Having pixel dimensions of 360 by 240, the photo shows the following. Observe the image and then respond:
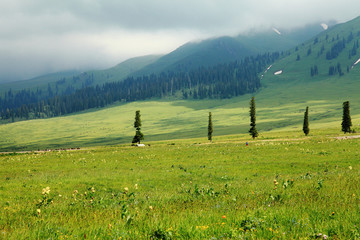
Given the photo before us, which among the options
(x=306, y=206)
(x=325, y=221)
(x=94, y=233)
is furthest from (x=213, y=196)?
(x=94, y=233)

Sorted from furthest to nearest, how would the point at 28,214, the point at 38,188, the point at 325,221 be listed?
the point at 38,188 → the point at 28,214 → the point at 325,221

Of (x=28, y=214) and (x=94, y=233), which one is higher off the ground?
(x=94, y=233)

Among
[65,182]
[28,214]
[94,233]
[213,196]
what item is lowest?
[65,182]

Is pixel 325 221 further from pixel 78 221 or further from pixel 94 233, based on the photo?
pixel 78 221

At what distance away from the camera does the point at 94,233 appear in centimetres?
514

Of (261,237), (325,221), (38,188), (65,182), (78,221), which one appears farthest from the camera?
(65,182)

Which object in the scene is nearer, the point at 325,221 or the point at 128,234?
the point at 128,234

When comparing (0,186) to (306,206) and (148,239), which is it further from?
(306,206)

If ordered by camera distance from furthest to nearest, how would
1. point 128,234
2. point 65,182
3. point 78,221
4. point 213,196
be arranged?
point 65,182 < point 213,196 < point 78,221 < point 128,234

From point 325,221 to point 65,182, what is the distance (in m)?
18.6

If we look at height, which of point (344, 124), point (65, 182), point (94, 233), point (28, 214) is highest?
point (94, 233)

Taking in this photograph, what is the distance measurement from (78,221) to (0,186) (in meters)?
14.9

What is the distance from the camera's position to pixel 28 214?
7.27 m

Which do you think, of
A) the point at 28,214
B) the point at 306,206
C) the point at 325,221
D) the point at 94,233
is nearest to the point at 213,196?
the point at 306,206
